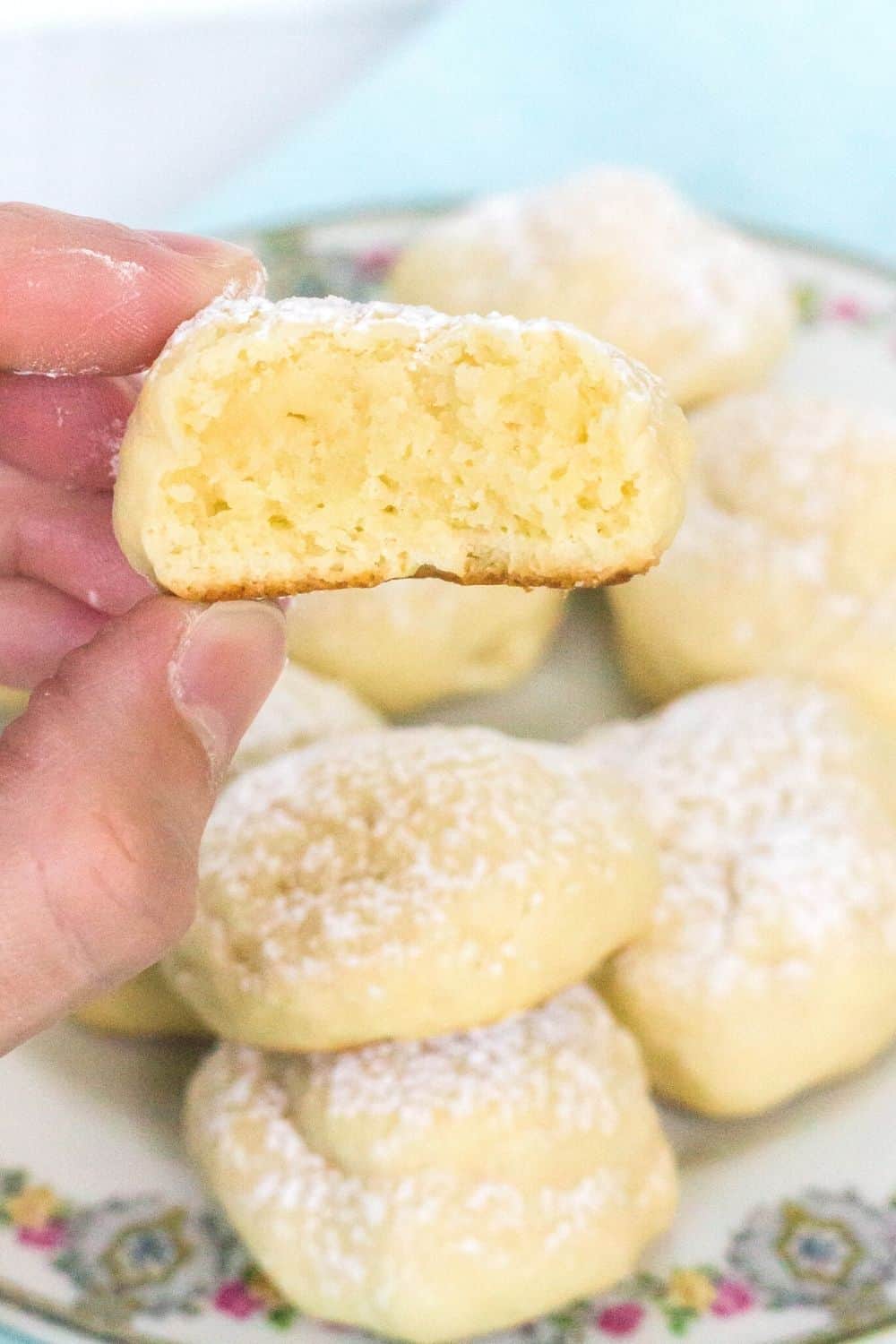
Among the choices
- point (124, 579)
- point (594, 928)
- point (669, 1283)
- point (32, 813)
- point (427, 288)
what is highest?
point (32, 813)

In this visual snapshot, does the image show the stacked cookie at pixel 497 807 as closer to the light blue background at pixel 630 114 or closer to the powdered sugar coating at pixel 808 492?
the powdered sugar coating at pixel 808 492

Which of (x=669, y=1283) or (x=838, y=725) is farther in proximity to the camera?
(x=838, y=725)

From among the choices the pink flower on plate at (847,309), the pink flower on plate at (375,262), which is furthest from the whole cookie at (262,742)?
the pink flower on plate at (847,309)

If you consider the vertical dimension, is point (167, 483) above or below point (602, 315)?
above

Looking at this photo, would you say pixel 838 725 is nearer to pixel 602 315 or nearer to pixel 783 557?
pixel 783 557

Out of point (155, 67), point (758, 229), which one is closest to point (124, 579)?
point (758, 229)

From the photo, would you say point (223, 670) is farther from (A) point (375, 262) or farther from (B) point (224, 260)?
(A) point (375, 262)

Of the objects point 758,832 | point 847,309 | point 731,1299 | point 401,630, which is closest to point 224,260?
point 401,630
